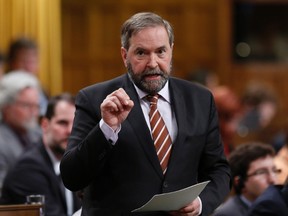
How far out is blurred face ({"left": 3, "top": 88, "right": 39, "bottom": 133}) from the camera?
683cm

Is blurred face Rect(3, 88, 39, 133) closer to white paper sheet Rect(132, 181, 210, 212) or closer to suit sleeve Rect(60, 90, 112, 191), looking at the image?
suit sleeve Rect(60, 90, 112, 191)

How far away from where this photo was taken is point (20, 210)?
3910mm

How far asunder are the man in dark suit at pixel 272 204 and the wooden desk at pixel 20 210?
1033mm

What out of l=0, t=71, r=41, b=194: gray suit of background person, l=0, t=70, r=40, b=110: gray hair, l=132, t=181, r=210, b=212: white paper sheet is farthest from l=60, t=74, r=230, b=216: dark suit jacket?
l=0, t=70, r=40, b=110: gray hair

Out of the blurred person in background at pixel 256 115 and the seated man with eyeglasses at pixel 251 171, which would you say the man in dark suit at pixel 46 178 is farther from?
the blurred person in background at pixel 256 115

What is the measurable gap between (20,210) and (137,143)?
63 centimetres

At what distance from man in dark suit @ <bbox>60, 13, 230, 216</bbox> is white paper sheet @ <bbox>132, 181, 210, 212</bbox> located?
45mm

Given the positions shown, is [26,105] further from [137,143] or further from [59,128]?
[137,143]

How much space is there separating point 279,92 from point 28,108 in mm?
5088

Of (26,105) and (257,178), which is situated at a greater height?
(26,105)

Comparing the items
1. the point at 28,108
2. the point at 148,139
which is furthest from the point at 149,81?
the point at 28,108

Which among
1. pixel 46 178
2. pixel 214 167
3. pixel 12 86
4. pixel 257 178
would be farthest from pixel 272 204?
pixel 12 86

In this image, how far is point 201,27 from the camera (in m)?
11.2

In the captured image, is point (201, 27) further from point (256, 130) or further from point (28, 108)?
point (28, 108)
